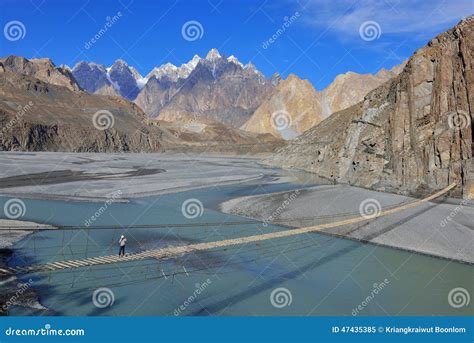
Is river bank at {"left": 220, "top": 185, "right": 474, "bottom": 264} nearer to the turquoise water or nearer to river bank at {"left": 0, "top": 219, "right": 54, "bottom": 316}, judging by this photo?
the turquoise water

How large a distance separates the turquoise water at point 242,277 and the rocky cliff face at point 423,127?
24465 millimetres

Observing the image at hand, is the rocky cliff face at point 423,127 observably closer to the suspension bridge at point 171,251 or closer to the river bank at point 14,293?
the suspension bridge at point 171,251

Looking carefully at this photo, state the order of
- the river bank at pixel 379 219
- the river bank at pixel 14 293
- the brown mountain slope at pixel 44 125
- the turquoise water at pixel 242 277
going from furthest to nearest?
the brown mountain slope at pixel 44 125
the river bank at pixel 379 219
the turquoise water at pixel 242 277
the river bank at pixel 14 293

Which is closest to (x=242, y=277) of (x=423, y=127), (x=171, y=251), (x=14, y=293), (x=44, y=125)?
(x=171, y=251)

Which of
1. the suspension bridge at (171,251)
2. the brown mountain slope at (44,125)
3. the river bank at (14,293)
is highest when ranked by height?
the brown mountain slope at (44,125)

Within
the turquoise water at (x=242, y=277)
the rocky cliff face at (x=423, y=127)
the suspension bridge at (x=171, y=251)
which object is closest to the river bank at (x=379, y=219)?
the suspension bridge at (x=171, y=251)

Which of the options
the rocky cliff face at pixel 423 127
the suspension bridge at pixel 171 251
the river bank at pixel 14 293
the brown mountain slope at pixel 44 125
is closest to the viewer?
the river bank at pixel 14 293

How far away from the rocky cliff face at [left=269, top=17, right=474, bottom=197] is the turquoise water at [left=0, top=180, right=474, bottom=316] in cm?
2446

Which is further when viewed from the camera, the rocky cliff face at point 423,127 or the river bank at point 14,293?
the rocky cliff face at point 423,127

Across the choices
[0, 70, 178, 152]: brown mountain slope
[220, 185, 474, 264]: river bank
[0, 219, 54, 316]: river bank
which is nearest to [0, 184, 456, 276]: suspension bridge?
[0, 219, 54, 316]: river bank

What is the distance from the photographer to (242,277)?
23.2 m

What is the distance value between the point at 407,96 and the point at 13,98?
149 metres

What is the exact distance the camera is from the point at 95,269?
23219mm

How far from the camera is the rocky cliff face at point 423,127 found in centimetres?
5000
